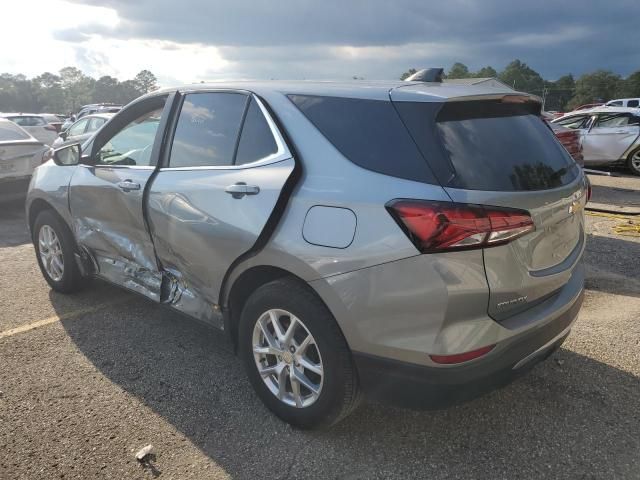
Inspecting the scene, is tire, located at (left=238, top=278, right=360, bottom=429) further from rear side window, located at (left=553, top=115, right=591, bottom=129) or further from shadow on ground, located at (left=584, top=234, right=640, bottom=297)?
rear side window, located at (left=553, top=115, right=591, bottom=129)

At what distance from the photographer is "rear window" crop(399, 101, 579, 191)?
88.0 inches

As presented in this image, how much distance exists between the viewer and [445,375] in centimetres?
221

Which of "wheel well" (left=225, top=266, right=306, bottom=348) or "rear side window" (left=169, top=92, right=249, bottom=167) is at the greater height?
"rear side window" (left=169, top=92, right=249, bottom=167)

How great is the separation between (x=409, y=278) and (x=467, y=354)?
0.40 m

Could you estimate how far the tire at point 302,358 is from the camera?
246 centimetres

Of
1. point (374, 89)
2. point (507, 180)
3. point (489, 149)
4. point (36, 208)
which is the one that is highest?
point (374, 89)

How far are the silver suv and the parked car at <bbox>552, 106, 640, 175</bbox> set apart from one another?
39.4 ft

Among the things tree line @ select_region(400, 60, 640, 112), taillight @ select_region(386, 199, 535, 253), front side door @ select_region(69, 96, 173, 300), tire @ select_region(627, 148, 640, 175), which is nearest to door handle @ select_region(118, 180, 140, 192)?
front side door @ select_region(69, 96, 173, 300)

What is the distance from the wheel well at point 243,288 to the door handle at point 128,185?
1.10 metres

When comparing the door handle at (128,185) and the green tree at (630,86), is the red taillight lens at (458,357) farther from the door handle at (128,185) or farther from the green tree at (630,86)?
the green tree at (630,86)

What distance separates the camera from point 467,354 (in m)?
2.20

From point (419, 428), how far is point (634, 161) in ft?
43.1

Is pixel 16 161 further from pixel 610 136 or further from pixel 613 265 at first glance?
pixel 610 136

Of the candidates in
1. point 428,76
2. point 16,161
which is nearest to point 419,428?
point 428,76
